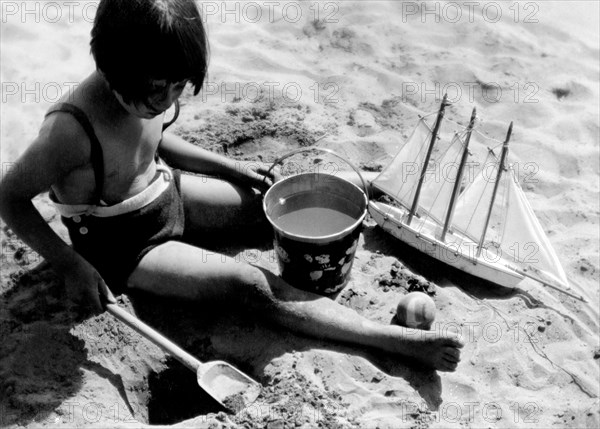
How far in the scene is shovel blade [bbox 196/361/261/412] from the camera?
2598mm

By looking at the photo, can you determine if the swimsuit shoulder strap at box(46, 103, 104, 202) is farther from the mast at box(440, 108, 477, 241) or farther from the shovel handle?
the mast at box(440, 108, 477, 241)

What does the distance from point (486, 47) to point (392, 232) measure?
183 cm

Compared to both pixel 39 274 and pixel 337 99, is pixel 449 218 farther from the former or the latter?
pixel 39 274

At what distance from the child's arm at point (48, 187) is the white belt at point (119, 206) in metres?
0.12

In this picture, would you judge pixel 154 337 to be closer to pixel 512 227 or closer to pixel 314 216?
pixel 314 216

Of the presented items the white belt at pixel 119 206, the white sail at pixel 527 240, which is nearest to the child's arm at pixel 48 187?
the white belt at pixel 119 206

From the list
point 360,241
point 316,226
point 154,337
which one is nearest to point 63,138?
point 154,337

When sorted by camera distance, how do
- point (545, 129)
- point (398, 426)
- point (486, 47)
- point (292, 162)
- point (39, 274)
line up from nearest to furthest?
point (398, 426)
point (39, 274)
point (292, 162)
point (545, 129)
point (486, 47)

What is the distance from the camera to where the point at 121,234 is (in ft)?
9.35

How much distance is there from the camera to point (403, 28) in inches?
187

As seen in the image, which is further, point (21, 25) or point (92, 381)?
point (21, 25)

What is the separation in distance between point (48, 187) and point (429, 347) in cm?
154

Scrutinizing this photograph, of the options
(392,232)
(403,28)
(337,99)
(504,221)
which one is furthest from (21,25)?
(504,221)

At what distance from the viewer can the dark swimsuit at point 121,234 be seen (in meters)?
2.82
